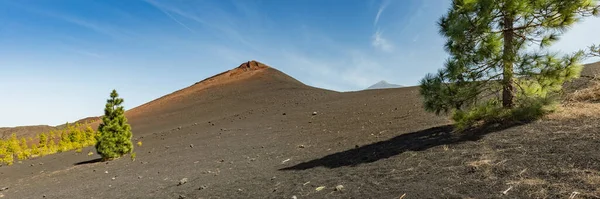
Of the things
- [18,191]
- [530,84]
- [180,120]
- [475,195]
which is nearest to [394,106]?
[530,84]

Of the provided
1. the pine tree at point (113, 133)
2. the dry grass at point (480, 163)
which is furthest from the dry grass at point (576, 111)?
the pine tree at point (113, 133)

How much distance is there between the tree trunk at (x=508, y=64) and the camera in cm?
684

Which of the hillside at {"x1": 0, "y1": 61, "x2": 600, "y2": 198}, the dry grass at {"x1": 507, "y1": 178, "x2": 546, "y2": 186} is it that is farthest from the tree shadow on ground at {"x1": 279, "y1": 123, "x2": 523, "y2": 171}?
the dry grass at {"x1": 507, "y1": 178, "x2": 546, "y2": 186}

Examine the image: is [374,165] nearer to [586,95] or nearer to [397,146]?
[397,146]

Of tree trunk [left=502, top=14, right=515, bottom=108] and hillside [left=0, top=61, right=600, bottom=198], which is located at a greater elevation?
tree trunk [left=502, top=14, right=515, bottom=108]

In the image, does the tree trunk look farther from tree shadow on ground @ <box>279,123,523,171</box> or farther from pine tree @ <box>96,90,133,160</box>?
pine tree @ <box>96,90,133,160</box>

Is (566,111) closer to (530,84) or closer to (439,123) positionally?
(530,84)

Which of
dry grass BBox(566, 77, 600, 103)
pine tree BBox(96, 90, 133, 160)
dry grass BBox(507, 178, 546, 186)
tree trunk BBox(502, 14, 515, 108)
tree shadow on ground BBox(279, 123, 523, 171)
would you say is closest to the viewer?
dry grass BBox(507, 178, 546, 186)

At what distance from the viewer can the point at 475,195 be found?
3537 mm

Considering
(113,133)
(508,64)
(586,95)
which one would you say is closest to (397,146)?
(508,64)

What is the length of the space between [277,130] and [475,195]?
1148 cm

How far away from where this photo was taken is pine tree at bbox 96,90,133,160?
14.4 metres

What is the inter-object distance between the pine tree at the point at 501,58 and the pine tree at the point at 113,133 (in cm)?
1332

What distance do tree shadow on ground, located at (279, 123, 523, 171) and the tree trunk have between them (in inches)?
39.5
